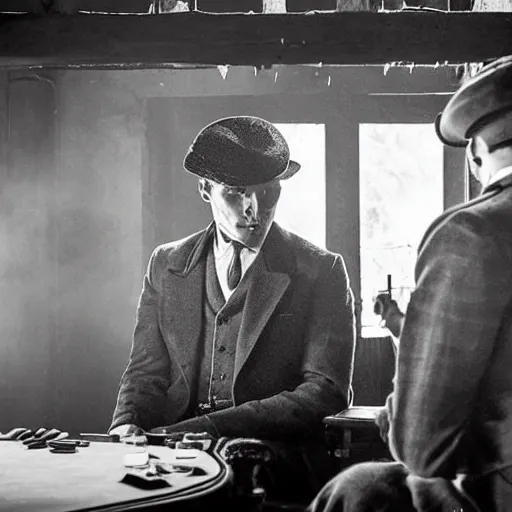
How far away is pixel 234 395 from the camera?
4176 millimetres

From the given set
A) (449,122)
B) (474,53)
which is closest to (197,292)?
(449,122)

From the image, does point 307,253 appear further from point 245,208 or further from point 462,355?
point 462,355

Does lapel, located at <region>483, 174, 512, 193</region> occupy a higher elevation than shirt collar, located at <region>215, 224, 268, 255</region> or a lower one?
higher

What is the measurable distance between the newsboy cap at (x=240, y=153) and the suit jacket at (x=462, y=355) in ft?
3.28

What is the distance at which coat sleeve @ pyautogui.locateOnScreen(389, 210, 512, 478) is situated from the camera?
3.48m

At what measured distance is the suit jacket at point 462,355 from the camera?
11.4 feet

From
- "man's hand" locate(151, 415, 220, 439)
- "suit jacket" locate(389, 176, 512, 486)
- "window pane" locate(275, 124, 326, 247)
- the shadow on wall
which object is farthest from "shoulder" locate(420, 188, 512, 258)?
the shadow on wall

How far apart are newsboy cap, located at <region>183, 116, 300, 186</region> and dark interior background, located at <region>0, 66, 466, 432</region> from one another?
0.17 ft

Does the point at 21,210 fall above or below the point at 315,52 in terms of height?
below

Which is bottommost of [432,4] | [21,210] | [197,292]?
[197,292]

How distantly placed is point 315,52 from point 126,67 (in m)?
0.89

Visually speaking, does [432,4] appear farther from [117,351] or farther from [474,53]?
[117,351]

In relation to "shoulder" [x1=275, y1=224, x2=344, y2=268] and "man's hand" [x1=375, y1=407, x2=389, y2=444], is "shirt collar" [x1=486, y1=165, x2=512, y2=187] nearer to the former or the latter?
"shoulder" [x1=275, y1=224, x2=344, y2=268]

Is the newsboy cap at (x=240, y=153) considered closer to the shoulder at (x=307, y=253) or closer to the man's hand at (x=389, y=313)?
the shoulder at (x=307, y=253)
